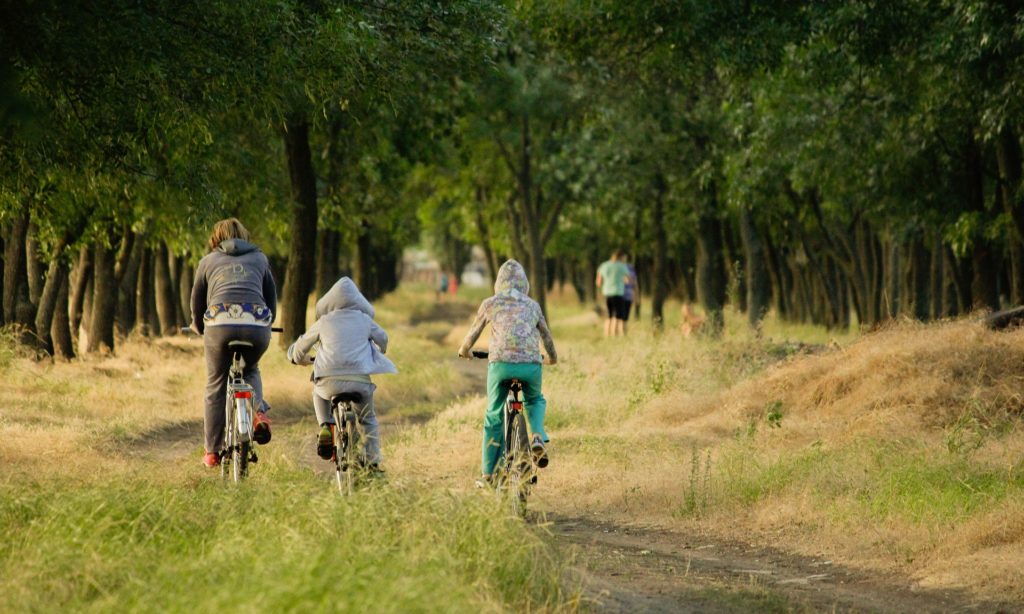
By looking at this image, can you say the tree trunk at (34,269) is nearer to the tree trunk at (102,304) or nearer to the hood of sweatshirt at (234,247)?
the tree trunk at (102,304)

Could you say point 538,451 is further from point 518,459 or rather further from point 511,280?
point 511,280

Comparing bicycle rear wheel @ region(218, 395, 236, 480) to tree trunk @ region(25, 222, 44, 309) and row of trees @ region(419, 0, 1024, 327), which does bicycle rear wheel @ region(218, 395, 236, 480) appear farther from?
tree trunk @ region(25, 222, 44, 309)

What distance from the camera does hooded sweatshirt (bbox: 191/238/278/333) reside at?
10961 millimetres

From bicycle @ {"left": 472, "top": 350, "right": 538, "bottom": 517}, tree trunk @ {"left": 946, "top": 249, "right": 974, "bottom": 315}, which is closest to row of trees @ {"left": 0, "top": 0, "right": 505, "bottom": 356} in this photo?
bicycle @ {"left": 472, "top": 350, "right": 538, "bottom": 517}

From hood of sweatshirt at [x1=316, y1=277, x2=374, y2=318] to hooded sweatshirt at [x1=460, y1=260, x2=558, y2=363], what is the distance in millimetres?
886

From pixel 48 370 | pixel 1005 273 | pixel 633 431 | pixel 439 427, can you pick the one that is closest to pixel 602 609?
pixel 633 431

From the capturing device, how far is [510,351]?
35.9 feet

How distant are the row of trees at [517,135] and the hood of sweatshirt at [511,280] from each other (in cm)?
202

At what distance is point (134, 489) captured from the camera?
8.57 metres

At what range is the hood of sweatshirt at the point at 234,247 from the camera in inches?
438

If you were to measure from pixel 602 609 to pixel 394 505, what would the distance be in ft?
4.07

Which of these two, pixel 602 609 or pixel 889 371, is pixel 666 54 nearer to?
pixel 889 371

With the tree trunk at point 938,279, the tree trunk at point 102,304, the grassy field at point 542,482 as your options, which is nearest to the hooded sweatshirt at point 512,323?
the grassy field at point 542,482

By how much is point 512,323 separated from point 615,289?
18.9 metres
